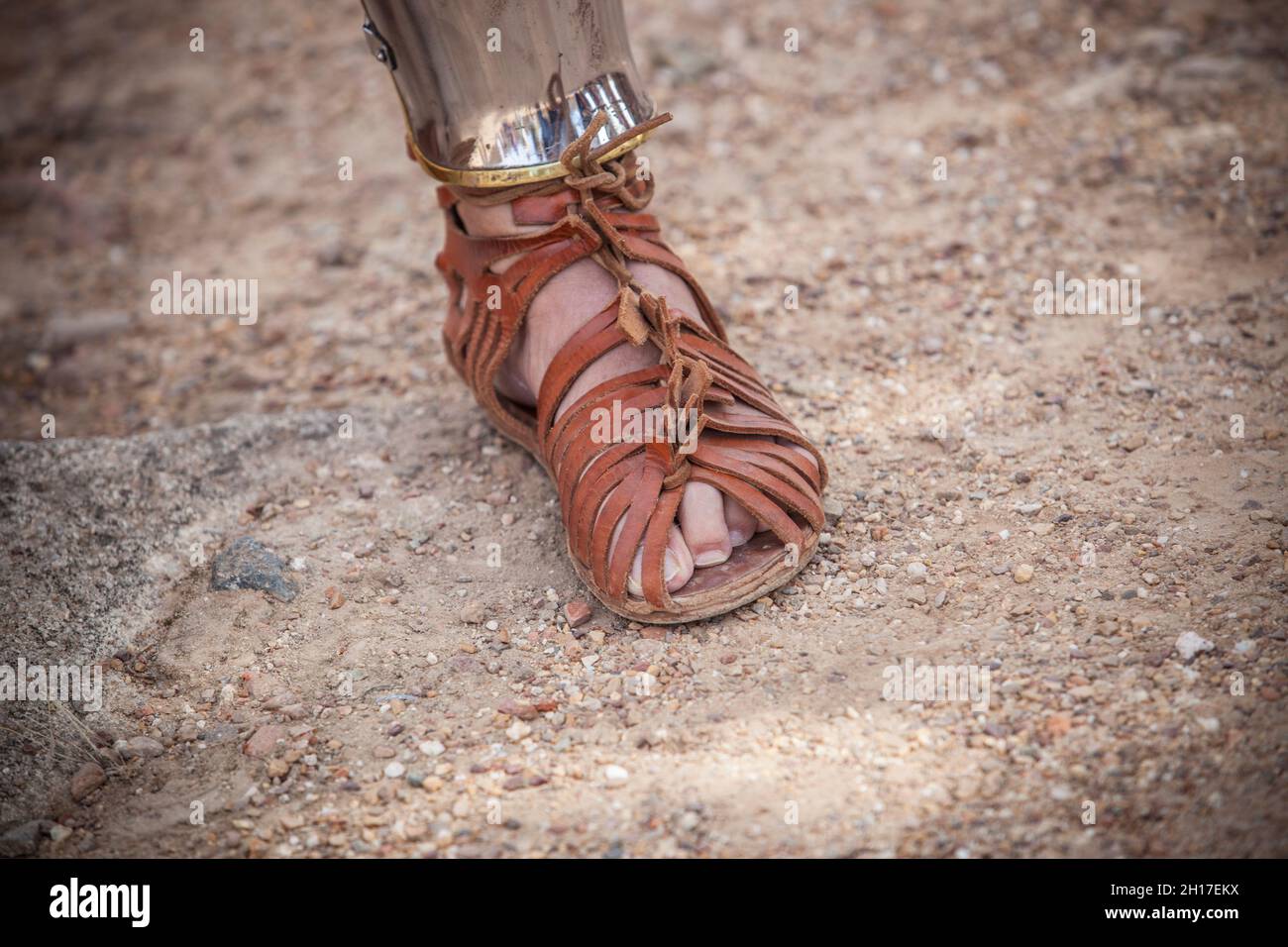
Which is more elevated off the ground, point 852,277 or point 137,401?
point 852,277

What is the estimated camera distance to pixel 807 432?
1888mm

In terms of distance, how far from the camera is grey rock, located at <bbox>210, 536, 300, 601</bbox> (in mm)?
1656

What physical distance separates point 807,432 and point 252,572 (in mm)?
945

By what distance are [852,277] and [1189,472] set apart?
0.88 meters

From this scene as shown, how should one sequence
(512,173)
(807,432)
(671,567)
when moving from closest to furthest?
(671,567), (512,173), (807,432)

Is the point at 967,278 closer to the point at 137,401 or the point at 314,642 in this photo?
the point at 314,642

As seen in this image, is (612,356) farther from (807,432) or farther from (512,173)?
(807,432)

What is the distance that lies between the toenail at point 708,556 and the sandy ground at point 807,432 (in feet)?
0.33

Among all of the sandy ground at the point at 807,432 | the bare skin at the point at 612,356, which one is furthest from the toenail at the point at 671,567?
the sandy ground at the point at 807,432

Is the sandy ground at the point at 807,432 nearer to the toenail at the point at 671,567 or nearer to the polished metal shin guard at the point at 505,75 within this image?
the toenail at the point at 671,567

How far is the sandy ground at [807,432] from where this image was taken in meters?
1.28

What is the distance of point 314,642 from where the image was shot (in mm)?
1570

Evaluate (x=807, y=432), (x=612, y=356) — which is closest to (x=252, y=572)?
(x=612, y=356)
